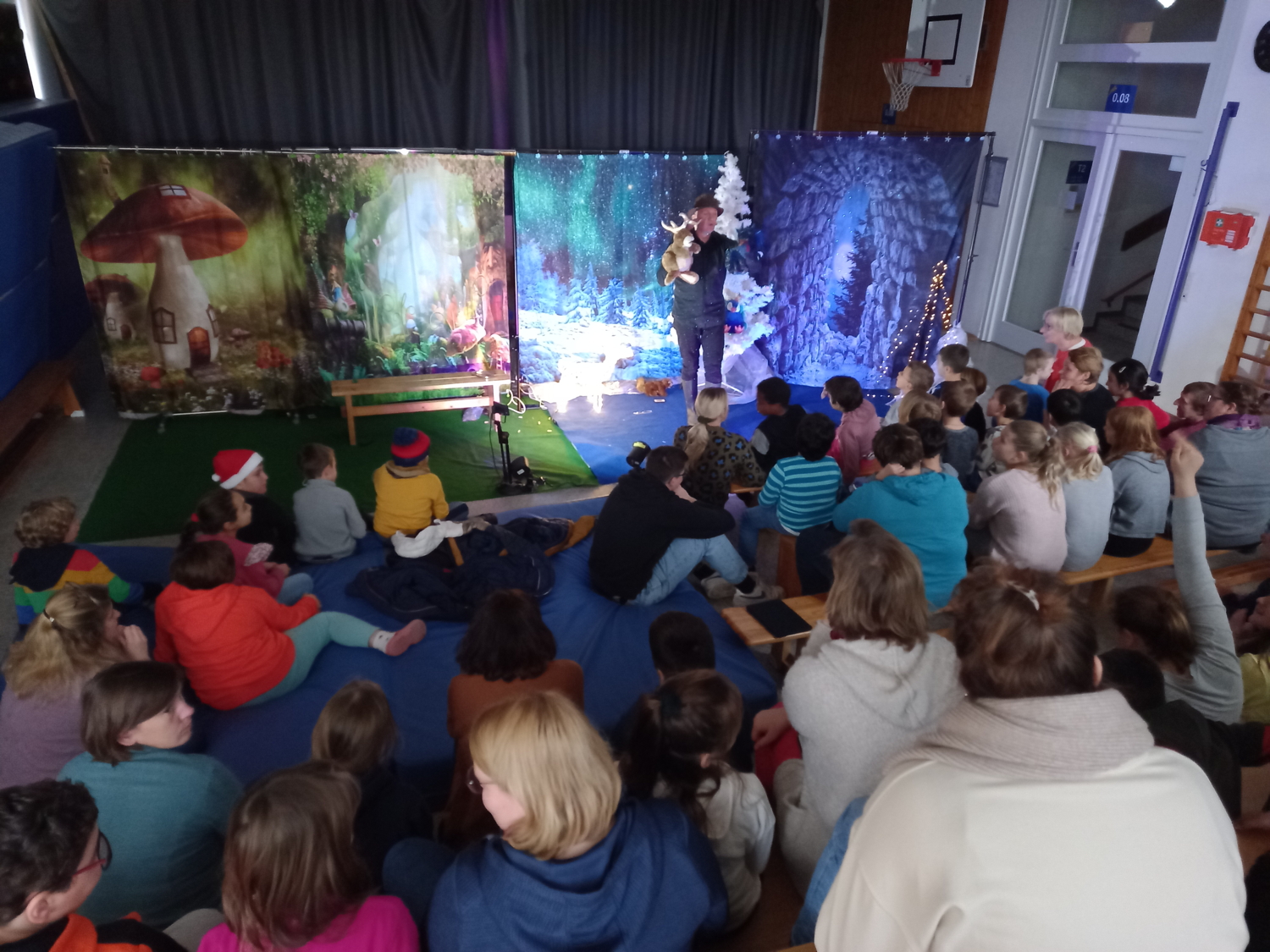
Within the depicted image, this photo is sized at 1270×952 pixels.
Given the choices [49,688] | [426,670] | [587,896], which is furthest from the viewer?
[426,670]

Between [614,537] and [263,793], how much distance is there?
2133 millimetres

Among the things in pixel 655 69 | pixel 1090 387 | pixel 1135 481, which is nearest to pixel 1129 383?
pixel 1090 387

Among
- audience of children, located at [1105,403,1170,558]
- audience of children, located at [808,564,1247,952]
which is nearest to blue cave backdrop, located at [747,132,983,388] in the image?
audience of children, located at [1105,403,1170,558]

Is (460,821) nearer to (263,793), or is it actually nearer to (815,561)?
(263,793)

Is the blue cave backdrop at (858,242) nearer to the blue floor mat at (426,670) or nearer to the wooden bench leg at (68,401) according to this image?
the blue floor mat at (426,670)

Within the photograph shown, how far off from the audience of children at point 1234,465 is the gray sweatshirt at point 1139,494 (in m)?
0.31

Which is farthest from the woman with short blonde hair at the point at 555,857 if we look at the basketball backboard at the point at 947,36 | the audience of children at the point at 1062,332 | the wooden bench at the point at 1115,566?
the basketball backboard at the point at 947,36

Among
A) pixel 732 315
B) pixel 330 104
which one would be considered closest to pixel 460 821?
pixel 732 315

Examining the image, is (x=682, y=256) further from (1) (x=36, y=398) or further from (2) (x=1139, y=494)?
(1) (x=36, y=398)

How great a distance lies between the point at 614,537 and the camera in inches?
137

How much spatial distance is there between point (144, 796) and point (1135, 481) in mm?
3823

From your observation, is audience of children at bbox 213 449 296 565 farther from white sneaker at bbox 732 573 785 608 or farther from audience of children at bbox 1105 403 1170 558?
audience of children at bbox 1105 403 1170 558

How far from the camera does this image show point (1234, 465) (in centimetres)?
379

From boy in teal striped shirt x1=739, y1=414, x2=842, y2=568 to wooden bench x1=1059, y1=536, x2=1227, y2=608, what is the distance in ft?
3.44
